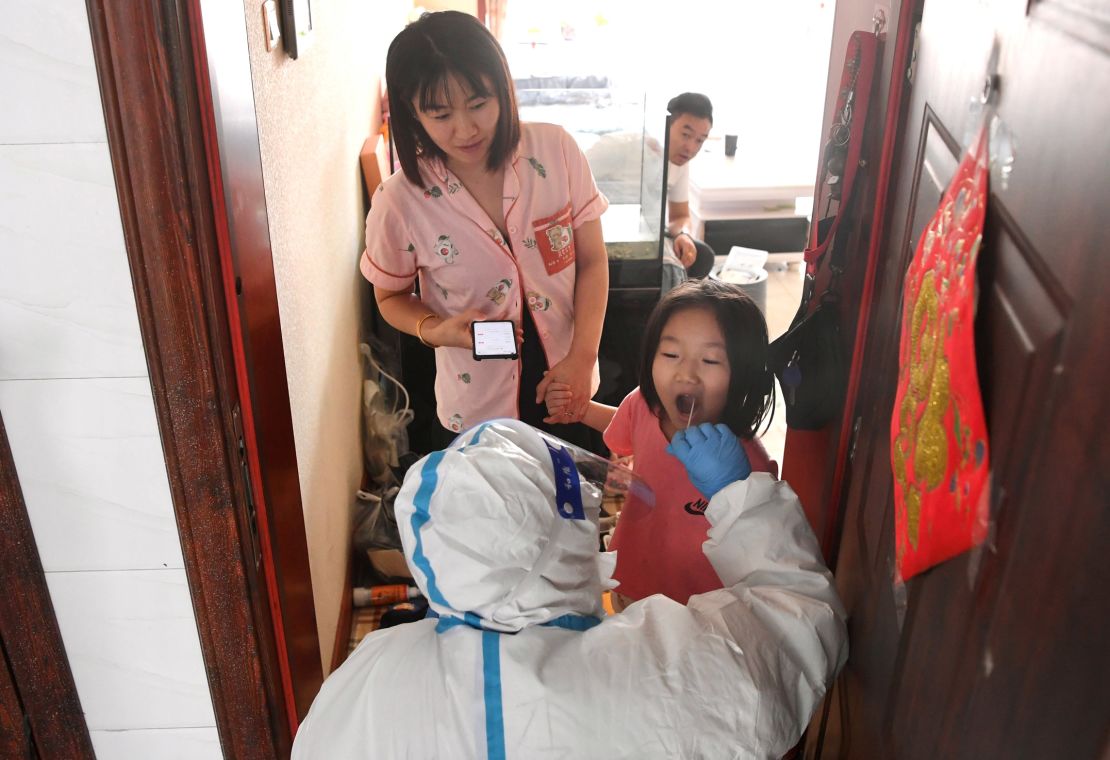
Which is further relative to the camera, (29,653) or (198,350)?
(29,653)

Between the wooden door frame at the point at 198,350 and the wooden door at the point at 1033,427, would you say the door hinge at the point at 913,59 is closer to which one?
the wooden door at the point at 1033,427

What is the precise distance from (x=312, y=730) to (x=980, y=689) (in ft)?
1.89

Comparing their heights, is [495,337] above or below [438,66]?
below

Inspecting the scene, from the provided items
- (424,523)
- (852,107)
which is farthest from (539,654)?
(852,107)

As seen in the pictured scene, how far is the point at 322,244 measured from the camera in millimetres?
1753

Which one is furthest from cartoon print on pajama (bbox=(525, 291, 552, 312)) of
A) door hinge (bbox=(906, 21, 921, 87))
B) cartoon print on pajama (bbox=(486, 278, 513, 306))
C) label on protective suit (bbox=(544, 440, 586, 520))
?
door hinge (bbox=(906, 21, 921, 87))

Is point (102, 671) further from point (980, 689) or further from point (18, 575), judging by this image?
point (980, 689)

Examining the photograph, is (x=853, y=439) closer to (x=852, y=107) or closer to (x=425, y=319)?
(x=852, y=107)

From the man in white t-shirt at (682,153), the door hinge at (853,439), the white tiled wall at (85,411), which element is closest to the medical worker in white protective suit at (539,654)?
the door hinge at (853,439)

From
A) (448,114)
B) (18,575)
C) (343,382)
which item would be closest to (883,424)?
(448,114)

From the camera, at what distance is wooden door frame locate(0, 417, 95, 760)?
3.90ft

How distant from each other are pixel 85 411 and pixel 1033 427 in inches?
40.2

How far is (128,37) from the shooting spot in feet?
3.10

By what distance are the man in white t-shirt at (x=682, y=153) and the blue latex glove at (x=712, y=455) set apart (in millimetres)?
816
